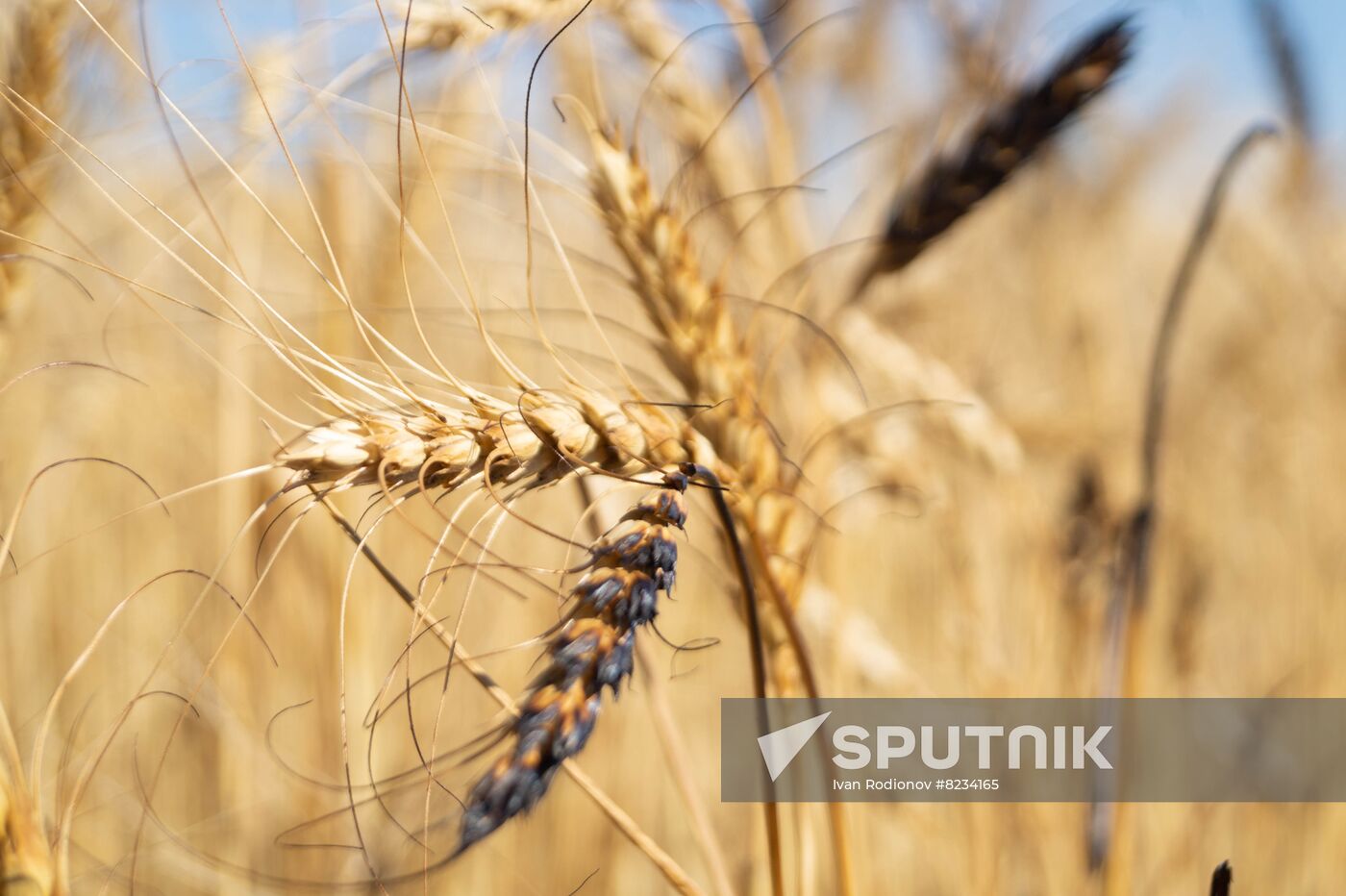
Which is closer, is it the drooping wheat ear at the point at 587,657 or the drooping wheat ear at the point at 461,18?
the drooping wheat ear at the point at 587,657

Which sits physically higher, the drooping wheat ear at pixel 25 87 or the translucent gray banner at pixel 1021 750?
the drooping wheat ear at pixel 25 87

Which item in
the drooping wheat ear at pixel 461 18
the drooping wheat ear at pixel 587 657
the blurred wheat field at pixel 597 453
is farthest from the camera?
the drooping wheat ear at pixel 461 18

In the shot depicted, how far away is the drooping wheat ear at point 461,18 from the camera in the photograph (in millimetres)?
645

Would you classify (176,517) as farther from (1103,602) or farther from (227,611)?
(1103,602)

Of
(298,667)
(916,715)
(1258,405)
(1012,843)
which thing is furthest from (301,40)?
(1258,405)

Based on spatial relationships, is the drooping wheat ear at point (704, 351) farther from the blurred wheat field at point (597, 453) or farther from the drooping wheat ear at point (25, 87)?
the drooping wheat ear at point (25, 87)

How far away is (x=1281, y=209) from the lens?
141cm

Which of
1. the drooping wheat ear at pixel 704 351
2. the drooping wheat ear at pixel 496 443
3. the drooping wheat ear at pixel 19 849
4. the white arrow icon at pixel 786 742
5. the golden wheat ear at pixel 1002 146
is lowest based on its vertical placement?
the drooping wheat ear at pixel 19 849

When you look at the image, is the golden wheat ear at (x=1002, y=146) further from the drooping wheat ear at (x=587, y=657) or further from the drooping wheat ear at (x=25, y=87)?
the drooping wheat ear at (x=25, y=87)

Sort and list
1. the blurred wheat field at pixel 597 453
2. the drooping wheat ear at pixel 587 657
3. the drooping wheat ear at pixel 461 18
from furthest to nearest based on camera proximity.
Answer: the drooping wheat ear at pixel 461 18 → the blurred wheat field at pixel 597 453 → the drooping wheat ear at pixel 587 657

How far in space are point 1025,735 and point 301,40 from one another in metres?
1.10

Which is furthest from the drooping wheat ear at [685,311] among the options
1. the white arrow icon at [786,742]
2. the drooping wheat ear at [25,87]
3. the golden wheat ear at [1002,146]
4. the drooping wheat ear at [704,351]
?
the drooping wheat ear at [25,87]

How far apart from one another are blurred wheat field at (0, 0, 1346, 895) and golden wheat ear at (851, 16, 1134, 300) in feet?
0.11

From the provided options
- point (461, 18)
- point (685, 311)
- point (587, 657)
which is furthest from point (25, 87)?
point (587, 657)
